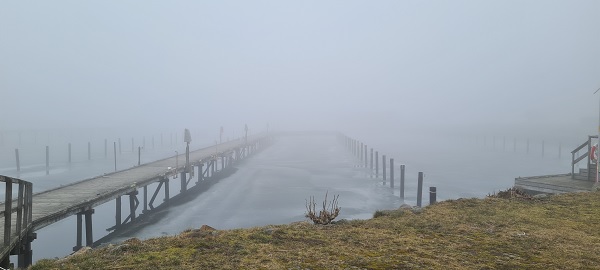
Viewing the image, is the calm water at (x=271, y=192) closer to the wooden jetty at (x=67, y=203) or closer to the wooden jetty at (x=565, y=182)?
the wooden jetty at (x=67, y=203)

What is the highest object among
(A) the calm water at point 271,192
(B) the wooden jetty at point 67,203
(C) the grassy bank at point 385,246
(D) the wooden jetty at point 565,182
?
(C) the grassy bank at point 385,246

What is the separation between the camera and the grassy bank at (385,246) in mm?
5180

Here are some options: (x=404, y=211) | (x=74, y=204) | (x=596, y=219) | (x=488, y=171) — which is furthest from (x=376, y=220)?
(x=488, y=171)

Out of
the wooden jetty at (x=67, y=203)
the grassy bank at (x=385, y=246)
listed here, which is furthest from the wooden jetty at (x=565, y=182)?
the wooden jetty at (x=67, y=203)

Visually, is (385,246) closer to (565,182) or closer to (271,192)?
(565,182)

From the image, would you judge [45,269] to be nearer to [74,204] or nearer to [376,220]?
[376,220]

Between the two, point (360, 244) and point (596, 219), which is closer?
point (360, 244)

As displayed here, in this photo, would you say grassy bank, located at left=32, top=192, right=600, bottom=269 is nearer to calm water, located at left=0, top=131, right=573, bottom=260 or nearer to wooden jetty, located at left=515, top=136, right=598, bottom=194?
wooden jetty, located at left=515, top=136, right=598, bottom=194

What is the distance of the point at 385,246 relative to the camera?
20.0 feet

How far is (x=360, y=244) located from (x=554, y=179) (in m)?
16.3

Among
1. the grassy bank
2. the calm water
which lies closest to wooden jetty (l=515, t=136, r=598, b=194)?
the grassy bank

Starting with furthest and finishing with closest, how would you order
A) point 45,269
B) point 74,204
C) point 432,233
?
point 74,204 < point 432,233 < point 45,269

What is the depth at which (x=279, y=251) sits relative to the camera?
5.79 meters

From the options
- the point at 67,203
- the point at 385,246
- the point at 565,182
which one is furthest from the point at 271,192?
the point at 385,246
